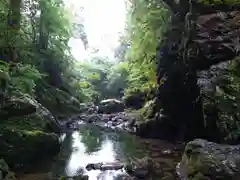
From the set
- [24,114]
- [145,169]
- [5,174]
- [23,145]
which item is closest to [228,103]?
[145,169]

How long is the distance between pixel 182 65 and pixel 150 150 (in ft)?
9.97

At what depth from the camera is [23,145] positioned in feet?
26.8

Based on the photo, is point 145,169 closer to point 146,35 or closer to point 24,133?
point 24,133

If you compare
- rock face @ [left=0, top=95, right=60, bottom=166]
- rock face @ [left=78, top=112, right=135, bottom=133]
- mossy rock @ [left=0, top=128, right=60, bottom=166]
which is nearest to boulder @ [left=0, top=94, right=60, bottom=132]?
rock face @ [left=0, top=95, right=60, bottom=166]

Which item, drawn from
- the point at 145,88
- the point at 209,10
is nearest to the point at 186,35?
the point at 209,10

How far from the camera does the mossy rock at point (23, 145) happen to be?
26.0ft

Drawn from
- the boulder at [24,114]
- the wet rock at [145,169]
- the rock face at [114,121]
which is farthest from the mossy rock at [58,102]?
the wet rock at [145,169]

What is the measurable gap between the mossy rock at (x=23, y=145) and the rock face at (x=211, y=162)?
3576 millimetres

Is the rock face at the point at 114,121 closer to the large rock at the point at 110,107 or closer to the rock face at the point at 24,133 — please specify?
the large rock at the point at 110,107

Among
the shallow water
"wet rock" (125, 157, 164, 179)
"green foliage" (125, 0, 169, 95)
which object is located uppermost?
"green foliage" (125, 0, 169, 95)

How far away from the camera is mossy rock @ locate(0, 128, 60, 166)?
7922 millimetres

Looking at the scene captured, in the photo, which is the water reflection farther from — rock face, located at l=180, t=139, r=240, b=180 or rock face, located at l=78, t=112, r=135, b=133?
rock face, located at l=180, t=139, r=240, b=180

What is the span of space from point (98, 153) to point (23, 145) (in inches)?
89.5

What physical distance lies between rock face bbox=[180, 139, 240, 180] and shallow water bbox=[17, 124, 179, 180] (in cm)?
71
